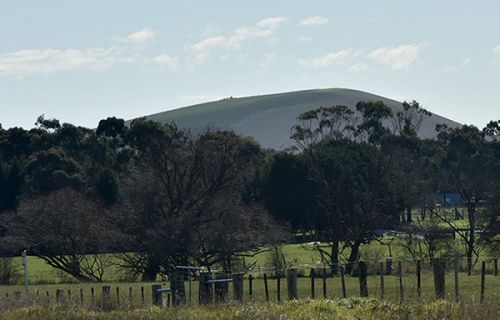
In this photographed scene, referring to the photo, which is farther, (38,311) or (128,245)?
(128,245)

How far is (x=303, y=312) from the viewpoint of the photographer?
795 inches

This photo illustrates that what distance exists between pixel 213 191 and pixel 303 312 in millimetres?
37164

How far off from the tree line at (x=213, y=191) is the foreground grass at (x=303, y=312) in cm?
2436

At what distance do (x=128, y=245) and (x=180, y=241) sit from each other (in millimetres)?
3839

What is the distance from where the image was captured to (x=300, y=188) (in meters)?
76.5

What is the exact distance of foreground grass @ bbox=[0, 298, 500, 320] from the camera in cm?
1930

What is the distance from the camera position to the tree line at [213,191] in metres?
54.3

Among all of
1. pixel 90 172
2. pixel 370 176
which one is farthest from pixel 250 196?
pixel 90 172

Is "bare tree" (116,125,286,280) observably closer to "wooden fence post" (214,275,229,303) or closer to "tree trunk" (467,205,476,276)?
"tree trunk" (467,205,476,276)

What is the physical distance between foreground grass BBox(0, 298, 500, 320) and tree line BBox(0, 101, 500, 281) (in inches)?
959

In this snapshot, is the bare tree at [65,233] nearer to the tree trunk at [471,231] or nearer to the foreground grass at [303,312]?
the tree trunk at [471,231]

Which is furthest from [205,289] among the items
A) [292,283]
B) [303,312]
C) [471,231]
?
[471,231]

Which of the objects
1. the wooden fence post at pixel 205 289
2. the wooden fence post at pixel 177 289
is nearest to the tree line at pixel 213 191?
the wooden fence post at pixel 177 289

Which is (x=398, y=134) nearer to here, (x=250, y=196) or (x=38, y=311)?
(x=250, y=196)
